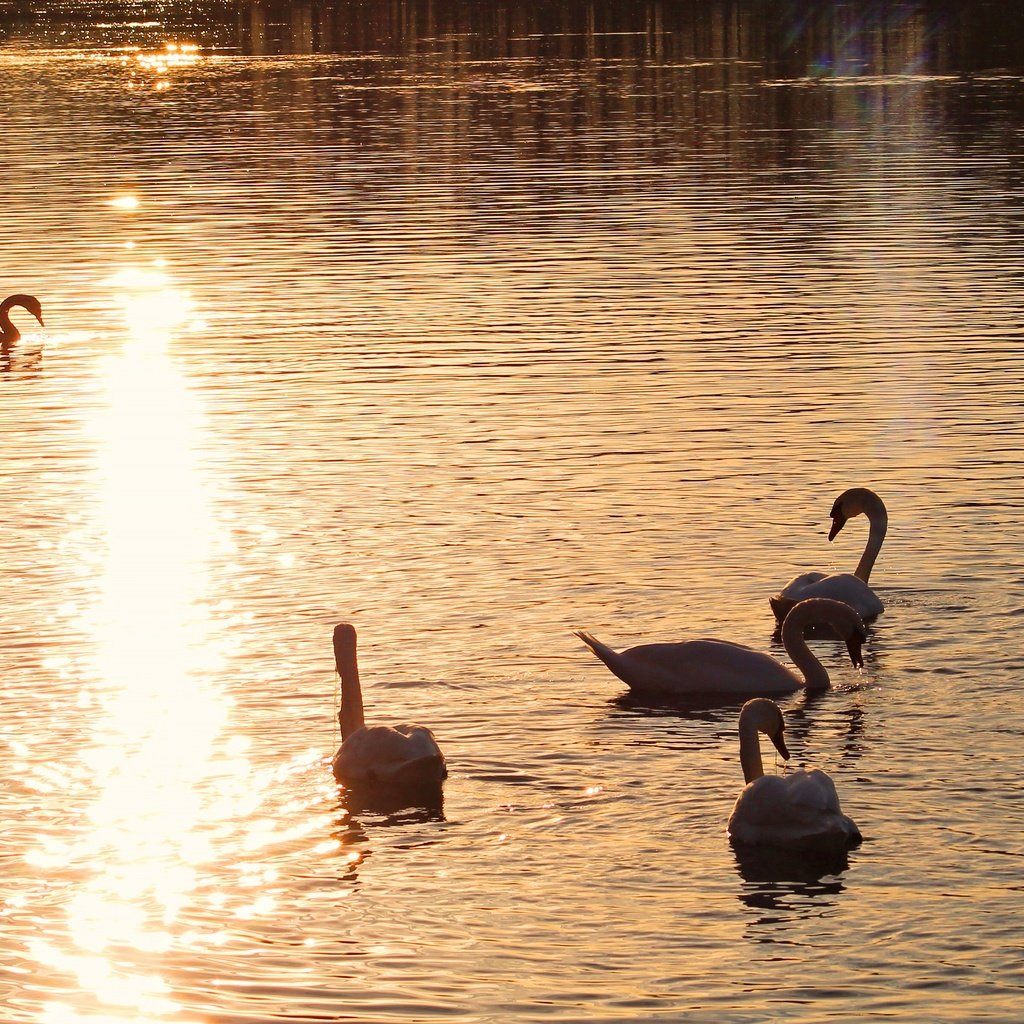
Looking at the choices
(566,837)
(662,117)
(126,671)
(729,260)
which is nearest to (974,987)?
(566,837)

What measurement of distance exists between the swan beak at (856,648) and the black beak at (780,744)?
2.13 metres

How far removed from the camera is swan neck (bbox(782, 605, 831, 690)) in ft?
53.3

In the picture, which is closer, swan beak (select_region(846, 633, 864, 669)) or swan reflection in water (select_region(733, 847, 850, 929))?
swan reflection in water (select_region(733, 847, 850, 929))

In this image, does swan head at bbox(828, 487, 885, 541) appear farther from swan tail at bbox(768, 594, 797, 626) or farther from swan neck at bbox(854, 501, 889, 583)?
swan tail at bbox(768, 594, 797, 626)

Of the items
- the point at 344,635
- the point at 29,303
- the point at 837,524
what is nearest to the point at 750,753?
the point at 344,635

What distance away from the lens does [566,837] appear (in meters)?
13.4

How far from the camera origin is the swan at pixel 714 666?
632 inches

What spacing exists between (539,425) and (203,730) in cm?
1068

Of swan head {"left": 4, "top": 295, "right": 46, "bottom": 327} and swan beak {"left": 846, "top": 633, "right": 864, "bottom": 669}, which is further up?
swan head {"left": 4, "top": 295, "right": 46, "bottom": 327}

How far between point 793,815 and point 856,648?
3862mm

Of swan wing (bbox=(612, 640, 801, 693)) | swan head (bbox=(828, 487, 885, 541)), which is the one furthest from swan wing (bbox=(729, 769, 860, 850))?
swan head (bbox=(828, 487, 885, 541))

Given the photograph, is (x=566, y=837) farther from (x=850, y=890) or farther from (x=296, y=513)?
(x=296, y=513)

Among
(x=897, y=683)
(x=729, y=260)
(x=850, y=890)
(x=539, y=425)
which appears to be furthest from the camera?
(x=729, y=260)

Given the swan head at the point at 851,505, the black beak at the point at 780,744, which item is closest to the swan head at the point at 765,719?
the black beak at the point at 780,744
